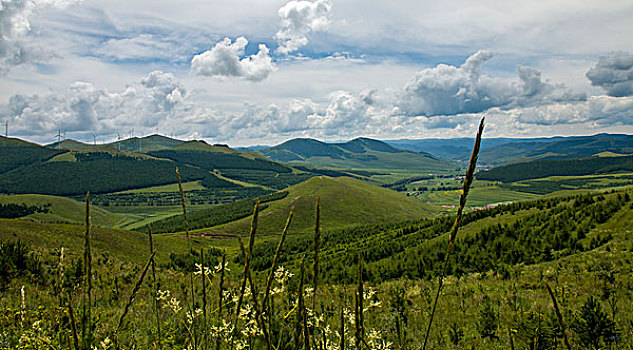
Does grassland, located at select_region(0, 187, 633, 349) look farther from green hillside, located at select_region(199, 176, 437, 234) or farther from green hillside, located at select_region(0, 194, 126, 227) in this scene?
green hillside, located at select_region(0, 194, 126, 227)

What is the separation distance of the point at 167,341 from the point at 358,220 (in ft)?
445

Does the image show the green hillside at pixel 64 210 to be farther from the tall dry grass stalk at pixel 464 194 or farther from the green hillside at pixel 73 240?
the tall dry grass stalk at pixel 464 194

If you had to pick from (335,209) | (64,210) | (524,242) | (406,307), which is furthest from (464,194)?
(64,210)

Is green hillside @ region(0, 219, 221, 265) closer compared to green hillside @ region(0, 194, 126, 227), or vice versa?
green hillside @ region(0, 219, 221, 265)

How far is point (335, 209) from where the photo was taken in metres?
147

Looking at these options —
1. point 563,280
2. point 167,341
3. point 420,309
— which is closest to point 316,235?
point 167,341

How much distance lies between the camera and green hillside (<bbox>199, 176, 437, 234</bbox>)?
12269cm

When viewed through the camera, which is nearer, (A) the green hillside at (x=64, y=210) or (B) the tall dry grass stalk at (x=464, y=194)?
(B) the tall dry grass stalk at (x=464, y=194)

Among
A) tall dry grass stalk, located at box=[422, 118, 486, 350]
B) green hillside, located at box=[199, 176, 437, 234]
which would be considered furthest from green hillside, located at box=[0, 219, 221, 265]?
green hillside, located at box=[199, 176, 437, 234]

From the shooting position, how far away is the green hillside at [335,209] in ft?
403

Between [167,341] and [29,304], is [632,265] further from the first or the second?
[29,304]

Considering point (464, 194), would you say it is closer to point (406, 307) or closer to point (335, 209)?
point (406, 307)

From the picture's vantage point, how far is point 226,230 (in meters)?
110

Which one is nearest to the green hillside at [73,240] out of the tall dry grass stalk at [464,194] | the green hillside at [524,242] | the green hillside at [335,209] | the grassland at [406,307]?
the grassland at [406,307]
